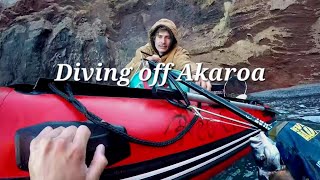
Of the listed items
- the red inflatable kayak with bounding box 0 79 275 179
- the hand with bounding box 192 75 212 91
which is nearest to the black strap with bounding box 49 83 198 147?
the red inflatable kayak with bounding box 0 79 275 179

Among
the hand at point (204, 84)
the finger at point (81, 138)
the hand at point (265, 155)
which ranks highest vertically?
the hand at point (204, 84)

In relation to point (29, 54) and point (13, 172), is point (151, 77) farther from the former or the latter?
point (29, 54)

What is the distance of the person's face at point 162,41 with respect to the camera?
8.95ft

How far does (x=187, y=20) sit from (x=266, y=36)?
6.39 ft

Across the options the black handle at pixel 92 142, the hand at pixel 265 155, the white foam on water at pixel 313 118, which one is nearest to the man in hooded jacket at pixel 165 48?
the hand at pixel 265 155

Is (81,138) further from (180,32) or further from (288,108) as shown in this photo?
(180,32)

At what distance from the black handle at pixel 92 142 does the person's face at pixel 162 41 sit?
160cm

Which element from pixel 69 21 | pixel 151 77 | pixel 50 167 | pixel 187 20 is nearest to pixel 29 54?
pixel 69 21

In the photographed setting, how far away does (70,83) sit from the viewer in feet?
4.64

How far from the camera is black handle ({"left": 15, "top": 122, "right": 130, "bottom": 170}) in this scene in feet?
3.26

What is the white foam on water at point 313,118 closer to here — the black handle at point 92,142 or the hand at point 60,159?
the black handle at point 92,142

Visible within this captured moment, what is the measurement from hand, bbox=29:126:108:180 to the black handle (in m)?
0.32

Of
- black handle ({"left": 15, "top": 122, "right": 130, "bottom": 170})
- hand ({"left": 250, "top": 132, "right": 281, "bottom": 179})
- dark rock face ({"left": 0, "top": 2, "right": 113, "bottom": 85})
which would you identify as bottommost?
hand ({"left": 250, "top": 132, "right": 281, "bottom": 179})

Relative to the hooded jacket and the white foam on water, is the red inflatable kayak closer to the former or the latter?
the hooded jacket
